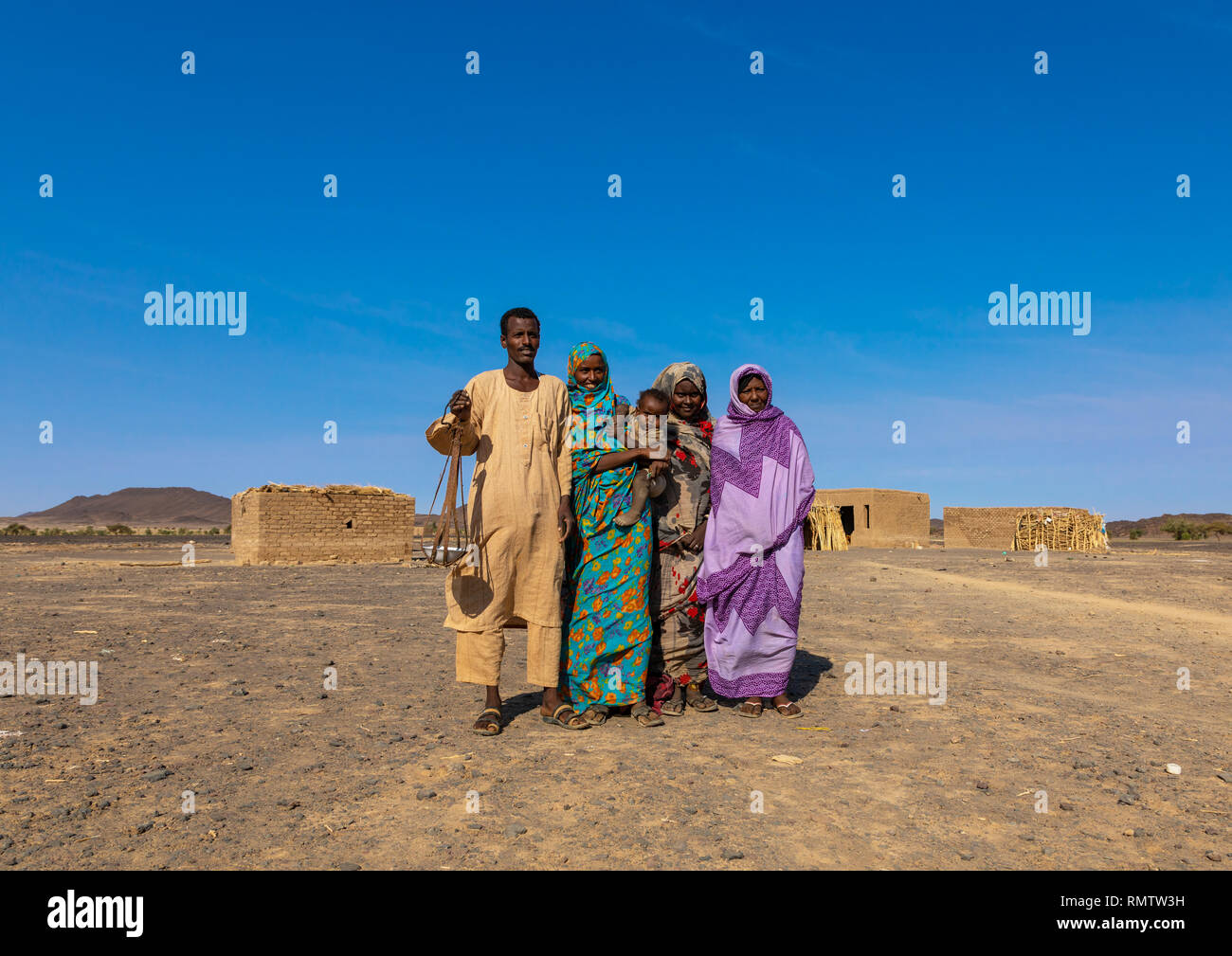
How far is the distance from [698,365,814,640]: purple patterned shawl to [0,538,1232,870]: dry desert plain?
76cm

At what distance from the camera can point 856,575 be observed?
49.4 ft

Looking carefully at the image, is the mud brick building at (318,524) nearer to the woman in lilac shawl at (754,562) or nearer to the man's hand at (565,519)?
the man's hand at (565,519)

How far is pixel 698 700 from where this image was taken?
491 centimetres

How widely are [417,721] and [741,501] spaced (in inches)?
98.0

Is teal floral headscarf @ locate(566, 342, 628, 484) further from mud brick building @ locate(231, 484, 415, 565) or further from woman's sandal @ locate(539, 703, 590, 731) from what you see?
mud brick building @ locate(231, 484, 415, 565)

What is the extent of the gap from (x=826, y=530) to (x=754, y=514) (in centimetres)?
2281

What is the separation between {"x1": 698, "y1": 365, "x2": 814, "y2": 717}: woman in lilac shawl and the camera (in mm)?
4820

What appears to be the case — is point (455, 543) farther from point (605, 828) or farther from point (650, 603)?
point (605, 828)

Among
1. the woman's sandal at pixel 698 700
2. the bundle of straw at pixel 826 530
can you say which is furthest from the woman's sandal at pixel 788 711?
the bundle of straw at pixel 826 530

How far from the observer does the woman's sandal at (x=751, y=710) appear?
476 centimetres

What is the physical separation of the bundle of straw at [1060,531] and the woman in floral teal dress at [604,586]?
2540 centimetres

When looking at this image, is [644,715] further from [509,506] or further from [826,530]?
[826,530]

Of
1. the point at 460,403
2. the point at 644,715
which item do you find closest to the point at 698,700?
the point at 644,715
